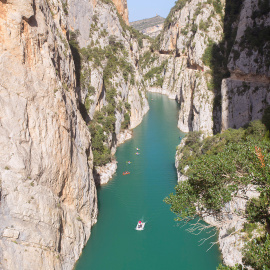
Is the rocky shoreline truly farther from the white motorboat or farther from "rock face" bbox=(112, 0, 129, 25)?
"rock face" bbox=(112, 0, 129, 25)

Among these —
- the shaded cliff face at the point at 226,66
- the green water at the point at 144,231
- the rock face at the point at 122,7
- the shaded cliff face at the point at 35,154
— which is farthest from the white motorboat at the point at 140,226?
the rock face at the point at 122,7

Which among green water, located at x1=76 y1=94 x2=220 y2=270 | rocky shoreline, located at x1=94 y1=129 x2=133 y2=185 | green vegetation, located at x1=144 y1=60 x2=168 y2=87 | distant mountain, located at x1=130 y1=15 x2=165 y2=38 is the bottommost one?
green water, located at x1=76 y1=94 x2=220 y2=270

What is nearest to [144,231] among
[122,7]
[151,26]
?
[122,7]

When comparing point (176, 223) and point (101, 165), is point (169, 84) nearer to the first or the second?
point (101, 165)

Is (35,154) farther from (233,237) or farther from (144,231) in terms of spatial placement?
(233,237)

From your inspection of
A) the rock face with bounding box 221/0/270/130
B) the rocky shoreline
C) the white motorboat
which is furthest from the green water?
the rock face with bounding box 221/0/270/130

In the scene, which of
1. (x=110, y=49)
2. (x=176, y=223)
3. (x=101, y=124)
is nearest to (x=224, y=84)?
(x=101, y=124)

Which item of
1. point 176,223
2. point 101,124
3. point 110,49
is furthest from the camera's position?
point 110,49
